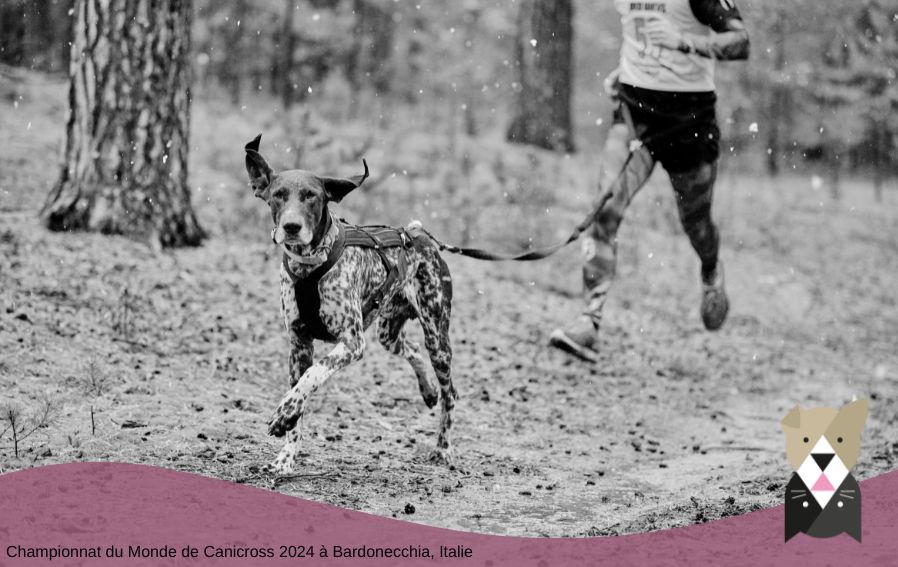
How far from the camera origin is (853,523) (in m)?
4.81

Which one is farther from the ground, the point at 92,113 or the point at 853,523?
the point at 92,113

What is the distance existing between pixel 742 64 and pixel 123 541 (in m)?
19.7

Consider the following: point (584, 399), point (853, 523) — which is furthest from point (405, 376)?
point (853, 523)

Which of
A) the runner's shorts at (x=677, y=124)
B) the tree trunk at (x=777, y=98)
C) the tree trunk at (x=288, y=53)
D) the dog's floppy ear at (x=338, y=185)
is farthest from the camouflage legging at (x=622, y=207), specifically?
the tree trunk at (x=288, y=53)

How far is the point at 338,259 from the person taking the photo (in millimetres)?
5207

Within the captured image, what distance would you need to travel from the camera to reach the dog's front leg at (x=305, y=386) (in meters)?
4.92

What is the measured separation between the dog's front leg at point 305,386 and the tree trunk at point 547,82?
12.2m

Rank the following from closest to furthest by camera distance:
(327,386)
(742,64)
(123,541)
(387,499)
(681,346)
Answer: (123,541) → (387,499) → (327,386) → (681,346) → (742,64)

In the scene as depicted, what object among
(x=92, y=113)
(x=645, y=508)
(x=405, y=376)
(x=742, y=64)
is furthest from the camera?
(x=742, y=64)

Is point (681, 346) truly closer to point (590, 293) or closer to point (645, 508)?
point (590, 293)

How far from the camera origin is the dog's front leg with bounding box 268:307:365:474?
4.92 metres

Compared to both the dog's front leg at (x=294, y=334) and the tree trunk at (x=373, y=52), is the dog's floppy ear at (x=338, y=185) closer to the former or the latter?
the dog's front leg at (x=294, y=334)

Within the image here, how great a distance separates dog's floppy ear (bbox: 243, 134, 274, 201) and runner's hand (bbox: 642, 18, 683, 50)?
168 inches

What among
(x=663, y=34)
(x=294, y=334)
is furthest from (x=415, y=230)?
(x=663, y=34)
